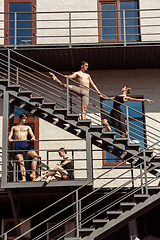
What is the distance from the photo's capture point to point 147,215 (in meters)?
14.7

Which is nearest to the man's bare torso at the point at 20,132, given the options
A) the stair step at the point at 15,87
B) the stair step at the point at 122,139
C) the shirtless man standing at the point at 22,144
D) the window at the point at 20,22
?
the shirtless man standing at the point at 22,144

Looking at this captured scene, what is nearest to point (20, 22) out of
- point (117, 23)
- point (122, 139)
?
point (117, 23)

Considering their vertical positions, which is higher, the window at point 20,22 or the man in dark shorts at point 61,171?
the window at point 20,22

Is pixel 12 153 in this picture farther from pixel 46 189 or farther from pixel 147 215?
pixel 147 215

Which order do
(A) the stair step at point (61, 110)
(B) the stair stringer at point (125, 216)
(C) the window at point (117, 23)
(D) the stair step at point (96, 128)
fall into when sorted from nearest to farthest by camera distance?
(B) the stair stringer at point (125, 216), (D) the stair step at point (96, 128), (A) the stair step at point (61, 110), (C) the window at point (117, 23)

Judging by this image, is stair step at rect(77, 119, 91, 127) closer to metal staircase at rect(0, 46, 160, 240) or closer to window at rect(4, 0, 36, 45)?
metal staircase at rect(0, 46, 160, 240)

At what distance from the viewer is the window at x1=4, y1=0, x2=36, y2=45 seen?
1648cm

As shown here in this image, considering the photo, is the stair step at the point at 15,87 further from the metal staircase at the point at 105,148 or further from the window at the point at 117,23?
the window at the point at 117,23

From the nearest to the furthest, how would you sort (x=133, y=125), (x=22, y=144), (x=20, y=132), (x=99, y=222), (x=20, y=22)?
(x=99, y=222) < (x=22, y=144) < (x=20, y=132) < (x=133, y=125) < (x=20, y=22)

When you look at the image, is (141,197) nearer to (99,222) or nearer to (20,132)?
(99,222)

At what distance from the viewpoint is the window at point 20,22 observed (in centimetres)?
1648

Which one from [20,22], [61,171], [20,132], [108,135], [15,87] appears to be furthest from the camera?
[20,22]

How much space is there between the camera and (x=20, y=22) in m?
16.6

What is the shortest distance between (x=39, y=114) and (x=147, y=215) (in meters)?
4.92
